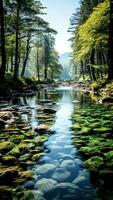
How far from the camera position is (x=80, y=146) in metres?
7.02

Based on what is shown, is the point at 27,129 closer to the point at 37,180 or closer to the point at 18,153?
the point at 18,153

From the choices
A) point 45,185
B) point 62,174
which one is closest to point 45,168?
point 62,174

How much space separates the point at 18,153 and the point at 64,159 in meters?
1.01

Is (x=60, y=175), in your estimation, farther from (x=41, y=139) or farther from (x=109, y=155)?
(x=41, y=139)

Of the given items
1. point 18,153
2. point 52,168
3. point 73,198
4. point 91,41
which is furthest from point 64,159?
point 91,41

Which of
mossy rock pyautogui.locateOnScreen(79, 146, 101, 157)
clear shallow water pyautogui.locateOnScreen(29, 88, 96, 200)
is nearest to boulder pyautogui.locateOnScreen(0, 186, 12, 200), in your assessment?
clear shallow water pyautogui.locateOnScreen(29, 88, 96, 200)

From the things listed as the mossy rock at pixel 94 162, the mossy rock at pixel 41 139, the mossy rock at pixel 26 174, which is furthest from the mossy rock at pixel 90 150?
the mossy rock at pixel 26 174

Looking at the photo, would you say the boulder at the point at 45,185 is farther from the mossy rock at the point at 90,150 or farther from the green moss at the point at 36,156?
the mossy rock at the point at 90,150

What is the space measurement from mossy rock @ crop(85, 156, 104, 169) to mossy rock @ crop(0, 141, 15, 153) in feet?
6.17

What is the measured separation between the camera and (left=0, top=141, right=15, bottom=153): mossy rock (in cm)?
667

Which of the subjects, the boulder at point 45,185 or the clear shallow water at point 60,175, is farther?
the boulder at point 45,185

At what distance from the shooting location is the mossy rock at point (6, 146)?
21.9ft

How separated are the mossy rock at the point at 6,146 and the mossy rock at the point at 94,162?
1.88 meters

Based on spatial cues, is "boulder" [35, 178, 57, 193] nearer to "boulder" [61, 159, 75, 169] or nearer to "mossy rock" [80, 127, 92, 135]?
"boulder" [61, 159, 75, 169]
